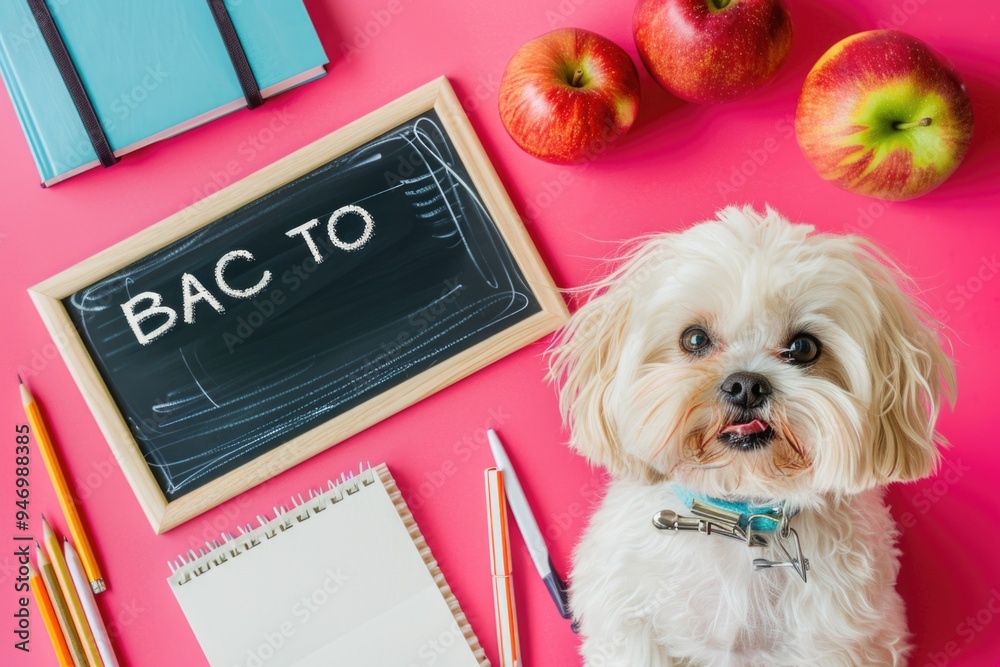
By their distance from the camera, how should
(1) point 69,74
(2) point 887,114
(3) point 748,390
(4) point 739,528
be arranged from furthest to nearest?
(1) point 69,74
(2) point 887,114
(4) point 739,528
(3) point 748,390

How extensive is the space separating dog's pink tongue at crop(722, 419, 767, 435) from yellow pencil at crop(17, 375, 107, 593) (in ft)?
4.00

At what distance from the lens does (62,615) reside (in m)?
1.41

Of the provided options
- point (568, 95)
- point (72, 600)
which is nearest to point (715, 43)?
point (568, 95)

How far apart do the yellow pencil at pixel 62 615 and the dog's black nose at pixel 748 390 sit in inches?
51.3

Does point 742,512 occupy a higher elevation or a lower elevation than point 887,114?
lower

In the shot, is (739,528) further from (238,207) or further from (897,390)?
(238,207)

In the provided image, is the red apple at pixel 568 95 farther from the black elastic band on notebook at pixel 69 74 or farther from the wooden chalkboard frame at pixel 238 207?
the black elastic band on notebook at pixel 69 74

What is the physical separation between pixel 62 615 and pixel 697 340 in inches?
50.9

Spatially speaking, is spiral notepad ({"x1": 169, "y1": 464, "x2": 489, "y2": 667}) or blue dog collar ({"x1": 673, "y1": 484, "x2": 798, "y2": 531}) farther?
spiral notepad ({"x1": 169, "y1": 464, "x2": 489, "y2": 667})

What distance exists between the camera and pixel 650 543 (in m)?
1.12

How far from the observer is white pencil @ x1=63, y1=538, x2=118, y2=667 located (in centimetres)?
141

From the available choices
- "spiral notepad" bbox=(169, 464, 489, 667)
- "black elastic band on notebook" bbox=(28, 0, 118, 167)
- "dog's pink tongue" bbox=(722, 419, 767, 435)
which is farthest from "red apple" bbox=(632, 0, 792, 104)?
"black elastic band on notebook" bbox=(28, 0, 118, 167)

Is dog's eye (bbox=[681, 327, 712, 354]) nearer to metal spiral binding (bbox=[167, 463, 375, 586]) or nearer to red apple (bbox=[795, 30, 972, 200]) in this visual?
Result: red apple (bbox=[795, 30, 972, 200])

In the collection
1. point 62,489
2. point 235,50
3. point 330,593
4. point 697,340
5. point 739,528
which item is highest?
point 235,50
